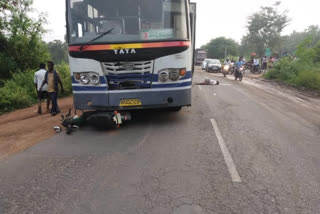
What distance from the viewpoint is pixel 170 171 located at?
3404 mm

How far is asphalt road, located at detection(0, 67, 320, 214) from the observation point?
2662 millimetres

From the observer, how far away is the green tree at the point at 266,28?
4044 centimetres

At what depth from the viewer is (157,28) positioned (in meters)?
5.09

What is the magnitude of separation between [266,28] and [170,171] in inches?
1749

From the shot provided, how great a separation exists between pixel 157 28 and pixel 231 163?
3.15 metres

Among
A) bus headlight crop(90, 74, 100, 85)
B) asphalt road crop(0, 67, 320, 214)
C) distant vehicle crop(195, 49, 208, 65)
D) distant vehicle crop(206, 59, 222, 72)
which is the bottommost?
asphalt road crop(0, 67, 320, 214)

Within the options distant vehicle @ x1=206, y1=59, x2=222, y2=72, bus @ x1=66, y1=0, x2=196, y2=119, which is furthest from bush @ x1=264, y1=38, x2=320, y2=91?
bus @ x1=66, y1=0, x2=196, y2=119

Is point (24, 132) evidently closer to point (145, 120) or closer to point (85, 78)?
point (85, 78)

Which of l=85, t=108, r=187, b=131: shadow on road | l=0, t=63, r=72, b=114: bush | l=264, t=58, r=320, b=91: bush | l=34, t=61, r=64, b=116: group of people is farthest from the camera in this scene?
l=264, t=58, r=320, b=91: bush

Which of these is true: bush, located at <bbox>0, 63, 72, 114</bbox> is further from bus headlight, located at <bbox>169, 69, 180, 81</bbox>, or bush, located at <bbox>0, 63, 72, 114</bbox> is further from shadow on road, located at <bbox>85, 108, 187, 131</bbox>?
bus headlight, located at <bbox>169, 69, 180, 81</bbox>

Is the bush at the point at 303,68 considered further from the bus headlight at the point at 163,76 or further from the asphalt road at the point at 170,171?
the bus headlight at the point at 163,76

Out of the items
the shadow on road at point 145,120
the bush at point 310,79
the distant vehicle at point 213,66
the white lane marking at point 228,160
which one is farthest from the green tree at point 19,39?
the distant vehicle at point 213,66

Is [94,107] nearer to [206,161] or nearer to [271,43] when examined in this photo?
[206,161]

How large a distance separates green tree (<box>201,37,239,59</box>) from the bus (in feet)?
265
